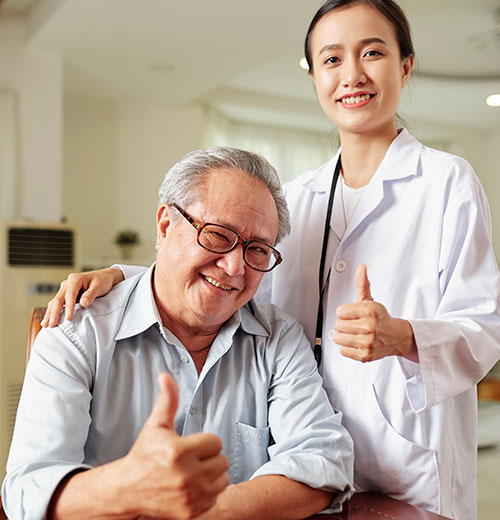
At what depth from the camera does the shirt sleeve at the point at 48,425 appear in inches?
38.9

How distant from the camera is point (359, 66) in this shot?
1393mm

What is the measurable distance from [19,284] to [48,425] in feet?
10.4

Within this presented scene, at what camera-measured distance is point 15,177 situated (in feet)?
15.8

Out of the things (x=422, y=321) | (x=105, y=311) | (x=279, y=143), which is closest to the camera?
(x=422, y=321)

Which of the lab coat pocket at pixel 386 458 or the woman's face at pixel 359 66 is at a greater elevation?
the woman's face at pixel 359 66

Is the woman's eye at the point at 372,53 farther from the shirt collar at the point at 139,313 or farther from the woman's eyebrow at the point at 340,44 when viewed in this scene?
the shirt collar at the point at 139,313

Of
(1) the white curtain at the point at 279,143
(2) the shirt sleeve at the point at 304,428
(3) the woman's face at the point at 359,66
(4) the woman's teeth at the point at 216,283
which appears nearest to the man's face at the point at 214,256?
(4) the woman's teeth at the point at 216,283

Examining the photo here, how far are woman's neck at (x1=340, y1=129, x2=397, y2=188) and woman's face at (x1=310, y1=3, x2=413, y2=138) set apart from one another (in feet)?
0.12

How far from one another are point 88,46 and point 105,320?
161 inches

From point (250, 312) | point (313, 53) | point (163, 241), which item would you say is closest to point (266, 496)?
point (250, 312)

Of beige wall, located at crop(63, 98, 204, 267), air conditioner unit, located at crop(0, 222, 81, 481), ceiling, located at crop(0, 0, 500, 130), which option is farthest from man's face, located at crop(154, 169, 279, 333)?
beige wall, located at crop(63, 98, 204, 267)

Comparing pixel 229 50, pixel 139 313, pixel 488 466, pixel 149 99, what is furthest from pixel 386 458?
pixel 149 99

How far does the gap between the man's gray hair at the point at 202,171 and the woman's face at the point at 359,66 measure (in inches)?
10.4

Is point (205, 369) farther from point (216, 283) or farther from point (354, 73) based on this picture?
point (354, 73)
